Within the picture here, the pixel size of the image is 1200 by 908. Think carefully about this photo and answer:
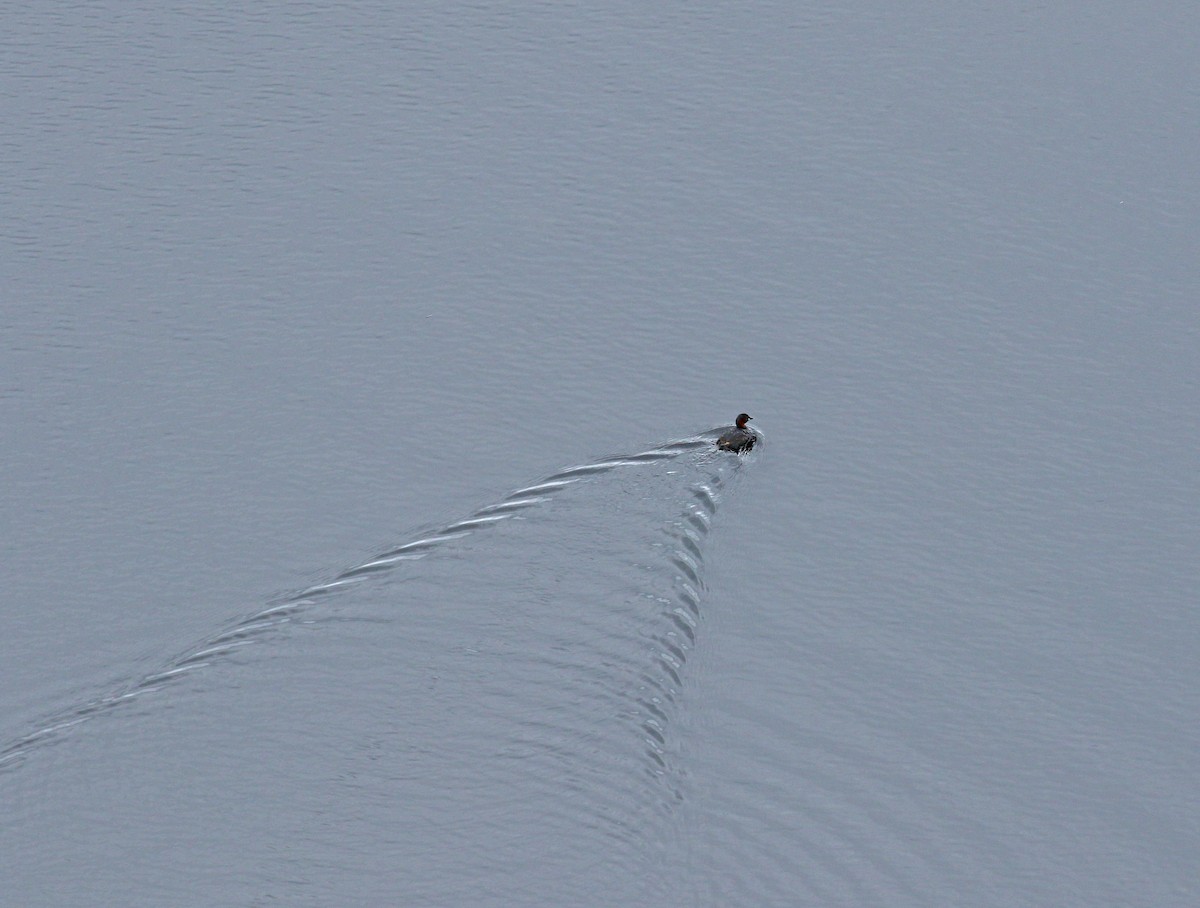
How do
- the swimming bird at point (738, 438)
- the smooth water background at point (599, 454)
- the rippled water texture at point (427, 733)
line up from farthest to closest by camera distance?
the swimming bird at point (738, 438) → the smooth water background at point (599, 454) → the rippled water texture at point (427, 733)

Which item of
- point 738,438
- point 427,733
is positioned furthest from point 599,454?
point 427,733

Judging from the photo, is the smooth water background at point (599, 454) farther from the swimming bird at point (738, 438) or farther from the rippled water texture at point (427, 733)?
the swimming bird at point (738, 438)

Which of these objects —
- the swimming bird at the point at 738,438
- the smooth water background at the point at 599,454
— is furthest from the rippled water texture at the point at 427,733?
the swimming bird at the point at 738,438

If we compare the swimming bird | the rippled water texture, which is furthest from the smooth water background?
the swimming bird

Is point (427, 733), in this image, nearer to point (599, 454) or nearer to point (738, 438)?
point (599, 454)

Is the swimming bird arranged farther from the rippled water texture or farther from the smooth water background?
the rippled water texture

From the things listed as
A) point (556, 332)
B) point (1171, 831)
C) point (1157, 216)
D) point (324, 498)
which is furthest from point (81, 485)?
point (1157, 216)
